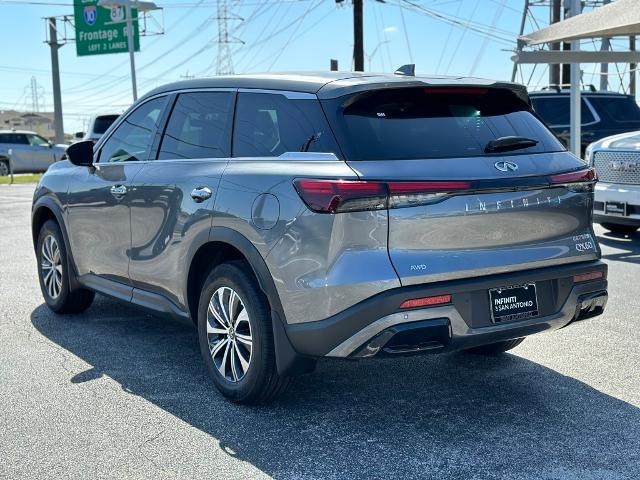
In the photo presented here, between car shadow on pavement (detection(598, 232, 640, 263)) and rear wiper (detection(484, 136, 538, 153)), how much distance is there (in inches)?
205

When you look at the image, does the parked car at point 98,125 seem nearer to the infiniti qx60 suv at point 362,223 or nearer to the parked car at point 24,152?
the parked car at point 24,152

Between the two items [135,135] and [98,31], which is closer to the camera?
[135,135]

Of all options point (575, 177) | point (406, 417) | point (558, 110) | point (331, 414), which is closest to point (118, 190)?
point (331, 414)

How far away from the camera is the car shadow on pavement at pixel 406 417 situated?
381 cm

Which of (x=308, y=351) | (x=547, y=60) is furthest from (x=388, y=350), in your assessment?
(x=547, y=60)

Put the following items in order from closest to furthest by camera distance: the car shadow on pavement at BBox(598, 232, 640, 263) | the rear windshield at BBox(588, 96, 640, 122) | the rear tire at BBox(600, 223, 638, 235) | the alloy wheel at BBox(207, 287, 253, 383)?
the alloy wheel at BBox(207, 287, 253, 383), the car shadow on pavement at BBox(598, 232, 640, 263), the rear tire at BBox(600, 223, 638, 235), the rear windshield at BBox(588, 96, 640, 122)

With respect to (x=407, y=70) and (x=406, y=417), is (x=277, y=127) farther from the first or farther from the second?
(x=406, y=417)

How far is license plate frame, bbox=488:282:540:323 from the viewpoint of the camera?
4.14m

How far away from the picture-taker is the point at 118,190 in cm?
568

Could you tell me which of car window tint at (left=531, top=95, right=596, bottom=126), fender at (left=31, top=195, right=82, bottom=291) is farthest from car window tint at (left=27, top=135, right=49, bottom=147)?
fender at (left=31, top=195, right=82, bottom=291)

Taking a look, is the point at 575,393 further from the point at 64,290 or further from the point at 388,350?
the point at 64,290

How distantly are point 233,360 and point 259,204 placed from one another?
3.08ft

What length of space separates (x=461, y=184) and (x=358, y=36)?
80.1ft

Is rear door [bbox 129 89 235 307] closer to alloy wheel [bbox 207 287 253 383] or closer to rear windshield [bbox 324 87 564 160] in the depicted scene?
alloy wheel [bbox 207 287 253 383]
